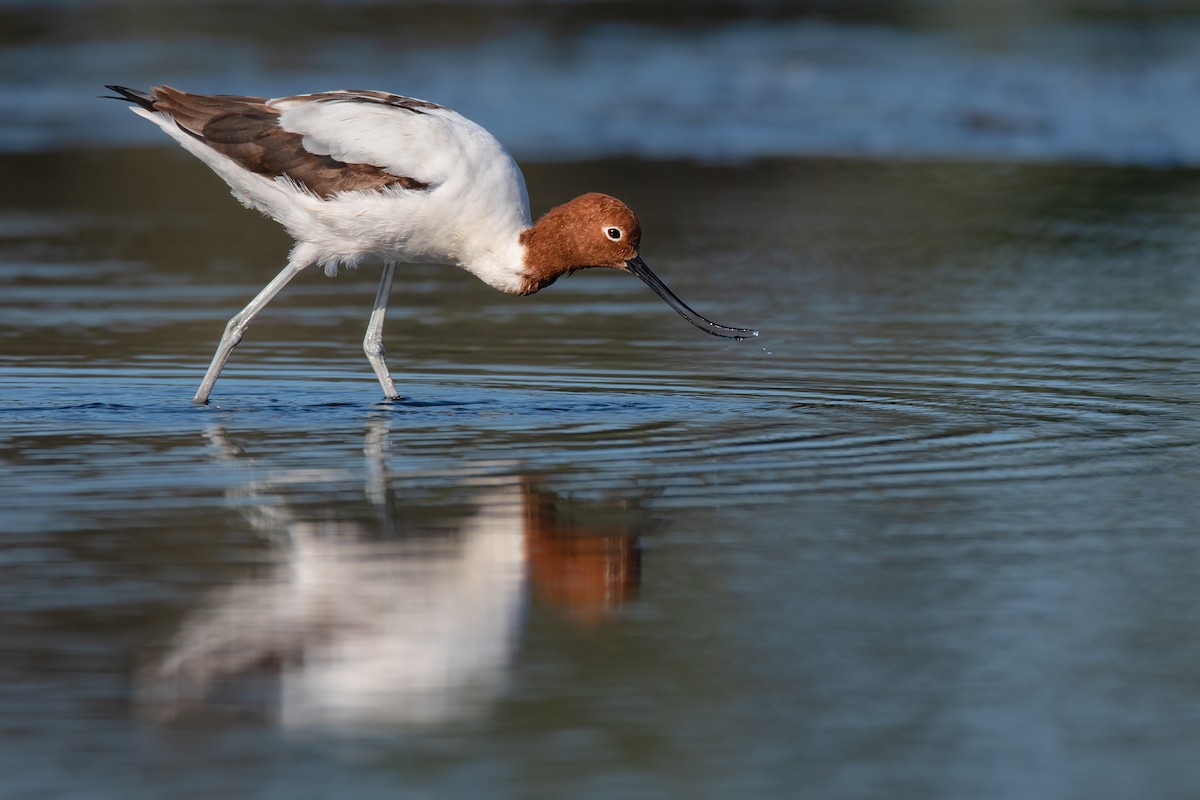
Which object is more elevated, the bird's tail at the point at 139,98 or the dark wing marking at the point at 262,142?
the bird's tail at the point at 139,98

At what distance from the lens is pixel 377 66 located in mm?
25797

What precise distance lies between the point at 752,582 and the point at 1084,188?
11775 millimetres

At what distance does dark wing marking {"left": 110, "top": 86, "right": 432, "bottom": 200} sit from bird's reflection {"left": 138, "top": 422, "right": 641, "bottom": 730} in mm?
2069

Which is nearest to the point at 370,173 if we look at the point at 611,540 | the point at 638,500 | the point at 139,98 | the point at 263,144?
the point at 263,144

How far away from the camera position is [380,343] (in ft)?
32.9

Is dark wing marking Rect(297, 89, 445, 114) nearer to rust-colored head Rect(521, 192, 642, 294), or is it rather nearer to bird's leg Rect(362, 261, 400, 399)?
rust-colored head Rect(521, 192, 642, 294)

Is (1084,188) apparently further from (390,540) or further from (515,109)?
(390,540)

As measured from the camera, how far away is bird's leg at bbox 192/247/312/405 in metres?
9.60

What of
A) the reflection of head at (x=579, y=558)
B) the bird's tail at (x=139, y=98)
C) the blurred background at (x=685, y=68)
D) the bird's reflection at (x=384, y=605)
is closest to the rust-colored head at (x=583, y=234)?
the bird's tail at (x=139, y=98)

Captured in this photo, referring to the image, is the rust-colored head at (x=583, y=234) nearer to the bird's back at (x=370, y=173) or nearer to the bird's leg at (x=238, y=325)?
the bird's back at (x=370, y=173)

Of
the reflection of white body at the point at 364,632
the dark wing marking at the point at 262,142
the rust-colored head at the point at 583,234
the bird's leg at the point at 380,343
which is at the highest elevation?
the dark wing marking at the point at 262,142

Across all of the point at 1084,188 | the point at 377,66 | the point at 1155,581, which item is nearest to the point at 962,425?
the point at 1155,581

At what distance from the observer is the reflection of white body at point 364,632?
16.7 feet

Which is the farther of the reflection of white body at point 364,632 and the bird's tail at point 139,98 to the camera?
the bird's tail at point 139,98
